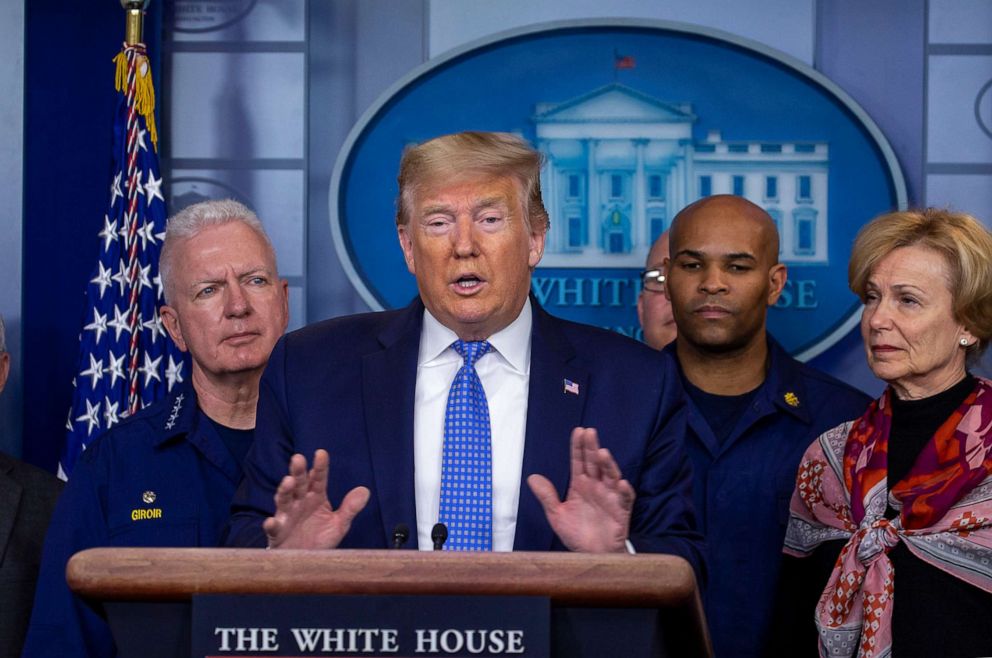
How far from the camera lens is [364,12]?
4.10 meters

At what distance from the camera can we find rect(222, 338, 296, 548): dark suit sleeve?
2.10 metres

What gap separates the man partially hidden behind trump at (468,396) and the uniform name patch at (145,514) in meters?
0.64

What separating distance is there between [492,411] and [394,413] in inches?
6.6

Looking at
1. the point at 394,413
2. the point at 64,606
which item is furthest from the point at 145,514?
the point at 394,413

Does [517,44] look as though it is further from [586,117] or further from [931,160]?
[931,160]

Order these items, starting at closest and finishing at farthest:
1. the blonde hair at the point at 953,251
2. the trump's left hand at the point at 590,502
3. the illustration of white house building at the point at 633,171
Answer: the trump's left hand at the point at 590,502, the blonde hair at the point at 953,251, the illustration of white house building at the point at 633,171

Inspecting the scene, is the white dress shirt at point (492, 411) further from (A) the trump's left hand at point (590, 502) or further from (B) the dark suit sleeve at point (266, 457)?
(A) the trump's left hand at point (590, 502)

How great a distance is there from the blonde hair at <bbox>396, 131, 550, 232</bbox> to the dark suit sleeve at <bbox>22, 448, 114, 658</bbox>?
3.38ft

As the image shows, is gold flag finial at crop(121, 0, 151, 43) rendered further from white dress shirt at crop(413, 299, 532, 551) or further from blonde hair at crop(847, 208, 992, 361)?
blonde hair at crop(847, 208, 992, 361)

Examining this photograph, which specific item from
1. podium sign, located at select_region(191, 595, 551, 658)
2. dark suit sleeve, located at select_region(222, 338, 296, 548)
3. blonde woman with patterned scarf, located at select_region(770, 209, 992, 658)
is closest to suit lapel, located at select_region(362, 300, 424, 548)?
dark suit sleeve, located at select_region(222, 338, 296, 548)

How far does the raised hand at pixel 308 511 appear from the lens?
1687mm

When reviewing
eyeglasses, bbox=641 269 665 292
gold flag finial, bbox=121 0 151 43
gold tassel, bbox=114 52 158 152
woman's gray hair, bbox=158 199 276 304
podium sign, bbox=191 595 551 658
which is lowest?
podium sign, bbox=191 595 551 658

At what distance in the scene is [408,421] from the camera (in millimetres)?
2164

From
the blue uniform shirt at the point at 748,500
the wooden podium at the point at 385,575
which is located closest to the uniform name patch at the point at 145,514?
the blue uniform shirt at the point at 748,500
